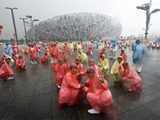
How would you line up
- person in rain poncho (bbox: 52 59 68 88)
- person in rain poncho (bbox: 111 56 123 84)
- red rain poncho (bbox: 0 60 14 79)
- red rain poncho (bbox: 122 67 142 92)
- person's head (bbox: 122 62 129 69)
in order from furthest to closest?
red rain poncho (bbox: 0 60 14 79) → person in rain poncho (bbox: 111 56 123 84) → person in rain poncho (bbox: 52 59 68 88) → person's head (bbox: 122 62 129 69) → red rain poncho (bbox: 122 67 142 92)

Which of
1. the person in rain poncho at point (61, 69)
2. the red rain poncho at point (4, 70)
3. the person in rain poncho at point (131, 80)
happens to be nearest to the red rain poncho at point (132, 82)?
the person in rain poncho at point (131, 80)

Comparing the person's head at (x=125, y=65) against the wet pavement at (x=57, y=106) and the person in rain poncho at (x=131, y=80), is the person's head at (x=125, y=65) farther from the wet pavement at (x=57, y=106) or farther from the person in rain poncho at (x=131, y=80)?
the wet pavement at (x=57, y=106)

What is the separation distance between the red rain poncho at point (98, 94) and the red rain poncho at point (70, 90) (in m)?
0.63

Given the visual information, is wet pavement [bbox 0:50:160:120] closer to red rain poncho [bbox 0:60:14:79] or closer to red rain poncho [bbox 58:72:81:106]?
red rain poncho [bbox 58:72:81:106]

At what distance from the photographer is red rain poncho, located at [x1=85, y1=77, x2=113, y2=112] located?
19.2 feet

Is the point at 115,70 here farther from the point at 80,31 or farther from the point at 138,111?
the point at 80,31

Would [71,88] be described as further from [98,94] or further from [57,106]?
[98,94]

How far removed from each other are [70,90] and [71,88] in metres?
0.07

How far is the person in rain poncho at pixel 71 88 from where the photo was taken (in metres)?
6.56

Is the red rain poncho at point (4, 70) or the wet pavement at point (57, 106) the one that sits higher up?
the red rain poncho at point (4, 70)

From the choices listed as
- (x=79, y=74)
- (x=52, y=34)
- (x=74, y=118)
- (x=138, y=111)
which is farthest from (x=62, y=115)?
(x=52, y=34)

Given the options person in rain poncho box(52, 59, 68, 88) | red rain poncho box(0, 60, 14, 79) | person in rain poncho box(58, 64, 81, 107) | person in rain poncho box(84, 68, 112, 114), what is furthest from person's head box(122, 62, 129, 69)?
red rain poncho box(0, 60, 14, 79)

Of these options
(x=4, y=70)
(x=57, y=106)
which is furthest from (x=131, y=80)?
(x=4, y=70)

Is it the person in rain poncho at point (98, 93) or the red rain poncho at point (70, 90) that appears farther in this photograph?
the red rain poncho at point (70, 90)
